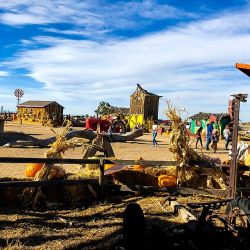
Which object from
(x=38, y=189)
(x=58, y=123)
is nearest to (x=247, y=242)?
(x=38, y=189)

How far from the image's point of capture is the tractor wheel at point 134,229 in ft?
14.3

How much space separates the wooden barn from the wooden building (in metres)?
11.2

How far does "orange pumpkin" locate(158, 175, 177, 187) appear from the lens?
10.0m

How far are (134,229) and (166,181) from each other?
5579 millimetres

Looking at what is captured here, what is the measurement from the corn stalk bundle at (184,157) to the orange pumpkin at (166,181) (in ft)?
0.54

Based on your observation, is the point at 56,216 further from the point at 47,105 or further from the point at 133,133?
the point at 47,105

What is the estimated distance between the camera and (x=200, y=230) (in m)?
4.47

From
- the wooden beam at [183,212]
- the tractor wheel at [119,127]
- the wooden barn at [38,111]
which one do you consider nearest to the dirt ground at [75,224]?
the wooden beam at [183,212]

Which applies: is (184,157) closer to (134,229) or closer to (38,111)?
(134,229)

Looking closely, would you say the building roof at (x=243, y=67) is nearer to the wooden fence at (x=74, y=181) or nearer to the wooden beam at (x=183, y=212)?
the wooden beam at (x=183, y=212)

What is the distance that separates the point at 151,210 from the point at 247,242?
387cm

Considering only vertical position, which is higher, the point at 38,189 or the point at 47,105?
the point at 47,105

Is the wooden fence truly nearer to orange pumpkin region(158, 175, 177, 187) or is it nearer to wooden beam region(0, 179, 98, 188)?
wooden beam region(0, 179, 98, 188)

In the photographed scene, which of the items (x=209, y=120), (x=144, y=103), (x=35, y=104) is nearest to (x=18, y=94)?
(x=35, y=104)
